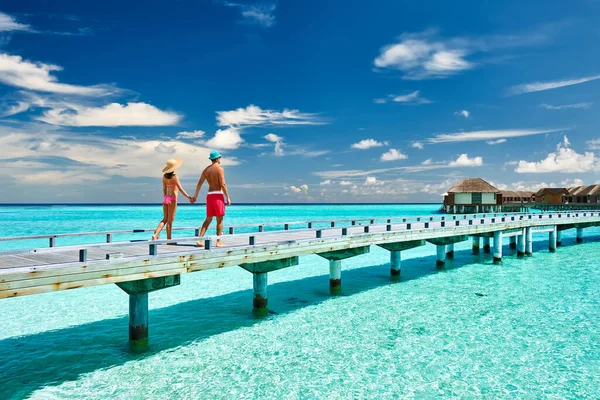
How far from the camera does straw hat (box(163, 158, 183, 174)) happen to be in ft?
33.3

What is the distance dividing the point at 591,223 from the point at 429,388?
36.3 meters

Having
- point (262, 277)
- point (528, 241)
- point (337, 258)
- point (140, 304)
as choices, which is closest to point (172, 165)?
point (140, 304)

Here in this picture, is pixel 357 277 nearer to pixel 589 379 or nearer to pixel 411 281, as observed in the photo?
pixel 411 281

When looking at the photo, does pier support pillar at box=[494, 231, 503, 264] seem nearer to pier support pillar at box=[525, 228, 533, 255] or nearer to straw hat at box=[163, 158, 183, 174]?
pier support pillar at box=[525, 228, 533, 255]

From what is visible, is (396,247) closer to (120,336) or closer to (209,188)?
(209,188)

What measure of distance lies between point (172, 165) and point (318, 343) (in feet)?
20.7

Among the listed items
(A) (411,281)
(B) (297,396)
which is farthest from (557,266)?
(B) (297,396)

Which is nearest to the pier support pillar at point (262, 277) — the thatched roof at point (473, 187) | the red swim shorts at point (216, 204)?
the red swim shorts at point (216, 204)

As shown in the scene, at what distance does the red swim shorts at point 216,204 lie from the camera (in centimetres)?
997

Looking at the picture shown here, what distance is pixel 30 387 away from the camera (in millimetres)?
8281

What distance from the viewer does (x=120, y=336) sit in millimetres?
11445

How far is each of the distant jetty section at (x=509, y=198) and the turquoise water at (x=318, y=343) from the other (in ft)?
198

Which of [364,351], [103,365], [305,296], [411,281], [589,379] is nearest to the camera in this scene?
[589,379]

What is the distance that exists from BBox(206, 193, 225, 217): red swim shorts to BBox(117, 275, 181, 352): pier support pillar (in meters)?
1.93
